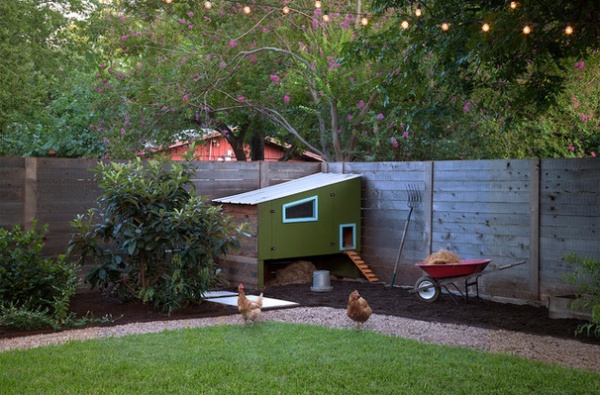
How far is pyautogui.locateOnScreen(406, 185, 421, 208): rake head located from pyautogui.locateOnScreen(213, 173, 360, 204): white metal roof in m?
1.03

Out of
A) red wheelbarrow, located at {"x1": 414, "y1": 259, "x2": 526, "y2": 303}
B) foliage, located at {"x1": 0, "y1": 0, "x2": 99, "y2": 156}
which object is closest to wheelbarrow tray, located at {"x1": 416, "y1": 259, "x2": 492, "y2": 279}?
red wheelbarrow, located at {"x1": 414, "y1": 259, "x2": 526, "y2": 303}

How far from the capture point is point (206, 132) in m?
16.5

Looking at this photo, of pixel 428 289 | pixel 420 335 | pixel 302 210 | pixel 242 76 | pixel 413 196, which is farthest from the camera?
pixel 242 76

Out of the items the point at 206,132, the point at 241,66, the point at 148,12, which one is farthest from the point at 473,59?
the point at 206,132

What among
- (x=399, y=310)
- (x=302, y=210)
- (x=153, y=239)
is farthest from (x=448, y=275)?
(x=153, y=239)

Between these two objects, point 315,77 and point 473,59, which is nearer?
point 473,59

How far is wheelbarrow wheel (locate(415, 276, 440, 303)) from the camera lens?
8812 millimetres

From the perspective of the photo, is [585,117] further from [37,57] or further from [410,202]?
[37,57]

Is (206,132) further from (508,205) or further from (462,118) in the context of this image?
(508,205)

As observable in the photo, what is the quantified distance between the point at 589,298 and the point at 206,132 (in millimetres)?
10976

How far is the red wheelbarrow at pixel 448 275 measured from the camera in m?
8.45

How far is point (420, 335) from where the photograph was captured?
6887 mm

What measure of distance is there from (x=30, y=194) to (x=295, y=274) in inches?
155

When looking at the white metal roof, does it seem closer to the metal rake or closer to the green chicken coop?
the green chicken coop
